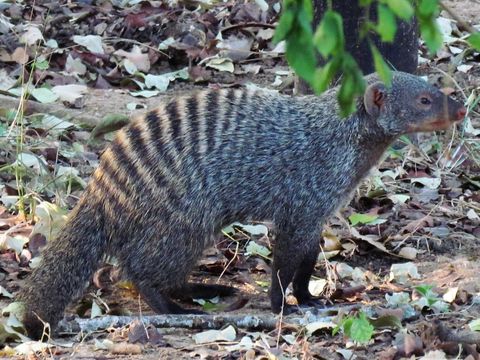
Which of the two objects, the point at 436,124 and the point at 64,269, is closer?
the point at 64,269

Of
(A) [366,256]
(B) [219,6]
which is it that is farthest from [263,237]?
(B) [219,6]

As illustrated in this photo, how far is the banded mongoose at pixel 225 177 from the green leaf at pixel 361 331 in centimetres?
71

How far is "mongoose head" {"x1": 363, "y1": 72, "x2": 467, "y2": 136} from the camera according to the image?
392 centimetres

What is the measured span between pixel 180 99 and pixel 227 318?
995 millimetres

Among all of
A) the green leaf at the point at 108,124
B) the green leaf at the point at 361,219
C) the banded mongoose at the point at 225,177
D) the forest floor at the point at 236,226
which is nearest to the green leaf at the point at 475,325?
the forest floor at the point at 236,226

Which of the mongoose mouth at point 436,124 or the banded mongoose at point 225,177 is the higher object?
the mongoose mouth at point 436,124

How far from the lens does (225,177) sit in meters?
3.83

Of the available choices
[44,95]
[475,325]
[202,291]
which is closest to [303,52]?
[475,325]

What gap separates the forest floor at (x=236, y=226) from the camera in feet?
10.7

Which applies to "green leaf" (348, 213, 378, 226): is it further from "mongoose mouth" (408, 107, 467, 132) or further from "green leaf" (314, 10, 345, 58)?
"green leaf" (314, 10, 345, 58)

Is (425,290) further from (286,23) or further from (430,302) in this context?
(286,23)

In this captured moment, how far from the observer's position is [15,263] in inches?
164

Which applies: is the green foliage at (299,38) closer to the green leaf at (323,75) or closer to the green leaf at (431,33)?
the green leaf at (323,75)

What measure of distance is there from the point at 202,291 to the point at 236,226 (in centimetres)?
60
